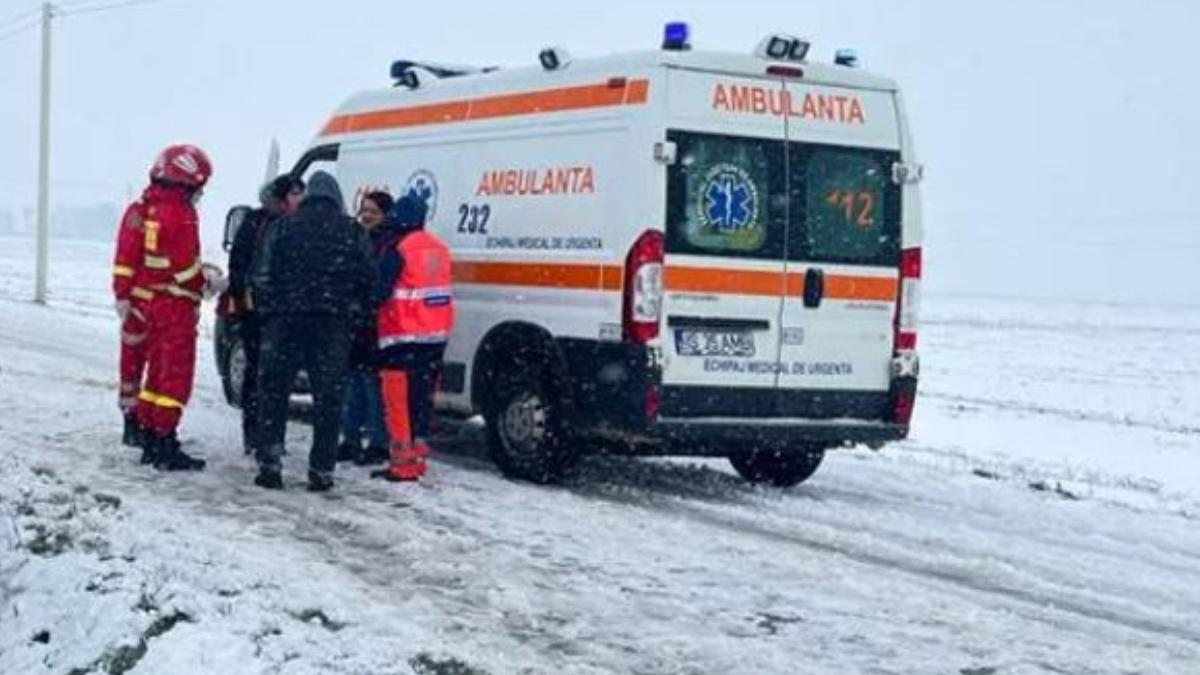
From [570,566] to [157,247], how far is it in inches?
136

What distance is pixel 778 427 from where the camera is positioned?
9758 mm

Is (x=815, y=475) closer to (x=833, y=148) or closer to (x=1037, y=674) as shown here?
(x=833, y=148)

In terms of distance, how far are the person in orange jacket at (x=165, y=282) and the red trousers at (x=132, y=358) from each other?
0.12 meters

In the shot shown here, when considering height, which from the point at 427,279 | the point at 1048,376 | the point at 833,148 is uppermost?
the point at 833,148

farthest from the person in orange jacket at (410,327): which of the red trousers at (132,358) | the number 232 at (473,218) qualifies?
the red trousers at (132,358)

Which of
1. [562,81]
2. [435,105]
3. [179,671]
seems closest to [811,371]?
[562,81]

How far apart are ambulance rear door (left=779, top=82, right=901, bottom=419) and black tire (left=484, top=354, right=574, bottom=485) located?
135 centimetres

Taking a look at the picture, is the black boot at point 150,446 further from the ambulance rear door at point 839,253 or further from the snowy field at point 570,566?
the ambulance rear door at point 839,253

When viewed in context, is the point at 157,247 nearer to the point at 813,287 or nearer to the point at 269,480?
the point at 269,480

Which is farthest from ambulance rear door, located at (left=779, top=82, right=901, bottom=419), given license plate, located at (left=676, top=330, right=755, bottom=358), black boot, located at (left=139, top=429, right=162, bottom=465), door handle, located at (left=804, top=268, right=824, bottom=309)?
black boot, located at (left=139, top=429, right=162, bottom=465)

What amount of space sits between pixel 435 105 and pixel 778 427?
11.3 ft

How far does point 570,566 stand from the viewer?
7.48 meters

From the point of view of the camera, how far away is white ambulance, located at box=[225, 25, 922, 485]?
30.8ft

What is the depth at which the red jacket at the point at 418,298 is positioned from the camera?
9.88 metres
